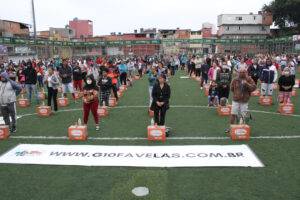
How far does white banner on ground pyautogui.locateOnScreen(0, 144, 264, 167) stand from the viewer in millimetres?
7527

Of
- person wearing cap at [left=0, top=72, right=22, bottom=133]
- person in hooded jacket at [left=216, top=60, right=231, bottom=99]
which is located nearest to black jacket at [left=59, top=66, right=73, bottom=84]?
person wearing cap at [left=0, top=72, right=22, bottom=133]

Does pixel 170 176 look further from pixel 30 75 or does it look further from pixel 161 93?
pixel 30 75

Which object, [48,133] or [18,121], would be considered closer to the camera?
[48,133]

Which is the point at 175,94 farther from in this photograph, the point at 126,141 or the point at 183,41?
the point at 183,41

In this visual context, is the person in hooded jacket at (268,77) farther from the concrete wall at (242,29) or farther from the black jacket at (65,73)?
the concrete wall at (242,29)

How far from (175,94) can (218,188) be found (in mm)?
12775

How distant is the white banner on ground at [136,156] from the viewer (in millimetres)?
7527

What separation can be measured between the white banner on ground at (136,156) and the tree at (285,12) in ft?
220

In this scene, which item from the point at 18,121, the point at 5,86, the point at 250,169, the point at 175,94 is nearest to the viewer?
the point at 250,169

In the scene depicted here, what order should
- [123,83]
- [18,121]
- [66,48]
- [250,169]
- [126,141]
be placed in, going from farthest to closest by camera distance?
[66,48], [123,83], [18,121], [126,141], [250,169]

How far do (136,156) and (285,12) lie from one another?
233ft

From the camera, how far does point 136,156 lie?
806cm

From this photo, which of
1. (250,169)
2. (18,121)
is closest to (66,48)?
(18,121)

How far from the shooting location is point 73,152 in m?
8.50
